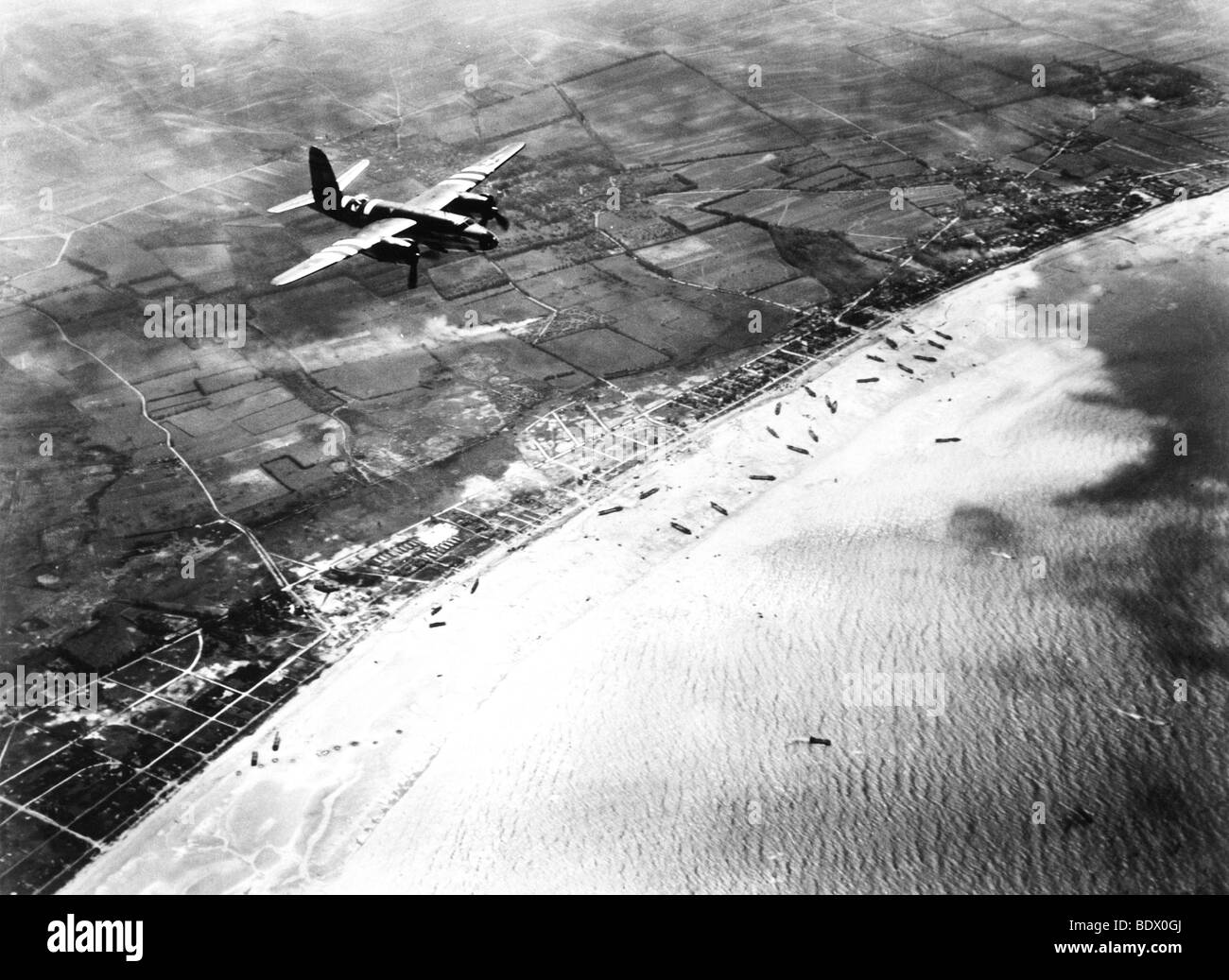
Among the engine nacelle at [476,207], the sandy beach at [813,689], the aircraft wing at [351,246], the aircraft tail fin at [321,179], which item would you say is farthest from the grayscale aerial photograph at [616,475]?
the aircraft tail fin at [321,179]

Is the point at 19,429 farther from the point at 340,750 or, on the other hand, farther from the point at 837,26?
the point at 837,26

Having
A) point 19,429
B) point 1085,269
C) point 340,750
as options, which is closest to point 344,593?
point 340,750

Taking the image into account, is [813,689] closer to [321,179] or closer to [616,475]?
[616,475]

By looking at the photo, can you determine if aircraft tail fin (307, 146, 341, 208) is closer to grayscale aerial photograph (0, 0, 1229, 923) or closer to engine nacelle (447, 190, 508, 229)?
grayscale aerial photograph (0, 0, 1229, 923)

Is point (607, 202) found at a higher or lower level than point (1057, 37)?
lower

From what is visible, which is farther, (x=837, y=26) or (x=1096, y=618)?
(x=837, y=26)

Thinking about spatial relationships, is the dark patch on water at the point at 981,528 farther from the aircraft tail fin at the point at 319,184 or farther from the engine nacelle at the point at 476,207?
the aircraft tail fin at the point at 319,184
